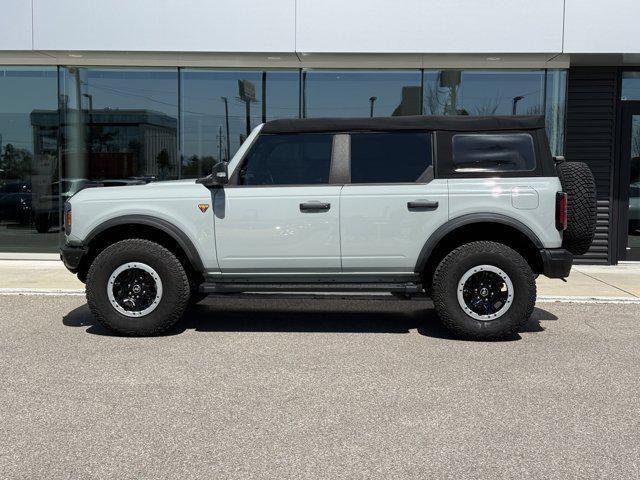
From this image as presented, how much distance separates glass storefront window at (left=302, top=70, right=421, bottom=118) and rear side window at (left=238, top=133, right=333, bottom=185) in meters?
5.67

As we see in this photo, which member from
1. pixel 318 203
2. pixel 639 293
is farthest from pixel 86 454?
pixel 639 293

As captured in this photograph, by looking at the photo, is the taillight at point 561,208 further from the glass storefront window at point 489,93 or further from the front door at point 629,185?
the front door at point 629,185

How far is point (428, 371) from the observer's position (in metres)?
5.20

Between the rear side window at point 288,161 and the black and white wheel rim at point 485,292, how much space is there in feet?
5.14

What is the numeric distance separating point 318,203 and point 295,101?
6125 millimetres

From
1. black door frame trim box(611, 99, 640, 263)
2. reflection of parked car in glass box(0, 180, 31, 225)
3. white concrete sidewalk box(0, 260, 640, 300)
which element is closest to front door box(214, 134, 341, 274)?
white concrete sidewalk box(0, 260, 640, 300)

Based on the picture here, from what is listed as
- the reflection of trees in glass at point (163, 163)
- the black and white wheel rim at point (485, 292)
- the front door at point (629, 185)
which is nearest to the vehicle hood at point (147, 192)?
the black and white wheel rim at point (485, 292)

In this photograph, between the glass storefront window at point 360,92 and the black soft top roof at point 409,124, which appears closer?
the black soft top roof at point 409,124

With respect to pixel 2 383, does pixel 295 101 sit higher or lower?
higher

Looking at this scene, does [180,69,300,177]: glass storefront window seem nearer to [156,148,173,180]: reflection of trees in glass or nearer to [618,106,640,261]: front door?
[156,148,173,180]: reflection of trees in glass

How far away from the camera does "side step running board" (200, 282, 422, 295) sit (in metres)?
6.25

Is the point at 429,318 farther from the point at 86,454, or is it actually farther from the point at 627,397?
the point at 86,454

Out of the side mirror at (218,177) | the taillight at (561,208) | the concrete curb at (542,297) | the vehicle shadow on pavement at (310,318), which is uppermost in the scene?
the side mirror at (218,177)

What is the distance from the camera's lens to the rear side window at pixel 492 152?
6227mm
